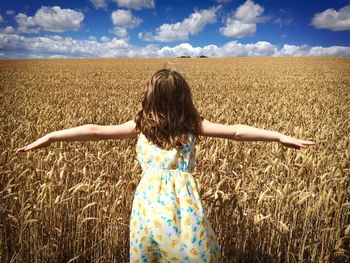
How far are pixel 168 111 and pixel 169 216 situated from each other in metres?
0.67

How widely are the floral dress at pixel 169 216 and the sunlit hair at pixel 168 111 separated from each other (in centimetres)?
7

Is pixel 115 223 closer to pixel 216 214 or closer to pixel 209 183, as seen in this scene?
pixel 216 214

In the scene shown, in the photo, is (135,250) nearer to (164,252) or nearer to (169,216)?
(164,252)

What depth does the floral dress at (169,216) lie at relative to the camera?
190 cm

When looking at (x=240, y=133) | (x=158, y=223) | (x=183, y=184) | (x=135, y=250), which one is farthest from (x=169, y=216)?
(x=240, y=133)

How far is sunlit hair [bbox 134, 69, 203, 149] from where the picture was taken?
2074 mm

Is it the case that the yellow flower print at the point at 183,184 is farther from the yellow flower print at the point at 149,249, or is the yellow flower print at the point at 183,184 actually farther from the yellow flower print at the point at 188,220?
the yellow flower print at the point at 149,249

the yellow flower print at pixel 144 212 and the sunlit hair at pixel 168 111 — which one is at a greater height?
the sunlit hair at pixel 168 111

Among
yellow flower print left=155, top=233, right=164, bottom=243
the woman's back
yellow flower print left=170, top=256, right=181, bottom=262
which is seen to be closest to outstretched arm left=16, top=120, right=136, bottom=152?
the woman's back

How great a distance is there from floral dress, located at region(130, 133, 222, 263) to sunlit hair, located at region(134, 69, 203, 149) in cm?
7

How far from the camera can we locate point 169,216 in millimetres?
1892

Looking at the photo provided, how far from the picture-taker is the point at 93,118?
8984 mm

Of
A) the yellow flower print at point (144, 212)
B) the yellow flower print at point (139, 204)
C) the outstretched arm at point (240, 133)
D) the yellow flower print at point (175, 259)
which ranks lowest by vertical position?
the yellow flower print at point (175, 259)

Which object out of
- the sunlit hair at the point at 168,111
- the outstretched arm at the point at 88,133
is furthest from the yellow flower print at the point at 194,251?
the outstretched arm at the point at 88,133
